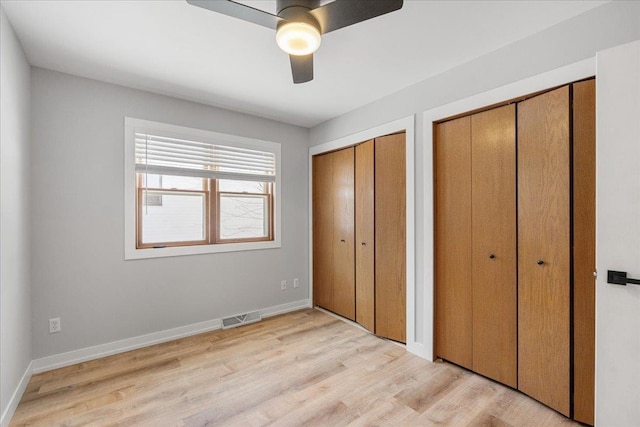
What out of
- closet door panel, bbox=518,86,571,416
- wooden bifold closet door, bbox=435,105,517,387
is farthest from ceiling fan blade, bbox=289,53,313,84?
closet door panel, bbox=518,86,571,416

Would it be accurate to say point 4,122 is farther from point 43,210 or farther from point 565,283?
point 565,283

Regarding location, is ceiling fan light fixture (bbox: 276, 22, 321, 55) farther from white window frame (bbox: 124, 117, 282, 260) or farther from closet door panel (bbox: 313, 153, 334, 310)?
closet door panel (bbox: 313, 153, 334, 310)

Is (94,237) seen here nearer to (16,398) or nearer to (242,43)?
(16,398)

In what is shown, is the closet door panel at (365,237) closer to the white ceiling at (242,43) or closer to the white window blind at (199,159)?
the white ceiling at (242,43)

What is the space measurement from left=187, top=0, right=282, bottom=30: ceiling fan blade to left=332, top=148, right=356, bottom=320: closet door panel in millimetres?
2081

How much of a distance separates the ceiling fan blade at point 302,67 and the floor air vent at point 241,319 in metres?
2.70

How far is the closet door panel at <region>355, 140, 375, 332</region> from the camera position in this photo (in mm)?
3195

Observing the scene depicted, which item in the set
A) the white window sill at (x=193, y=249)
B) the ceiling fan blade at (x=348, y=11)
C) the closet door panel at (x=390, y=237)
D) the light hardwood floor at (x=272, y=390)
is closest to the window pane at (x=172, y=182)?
the white window sill at (x=193, y=249)

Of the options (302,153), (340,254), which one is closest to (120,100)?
(302,153)

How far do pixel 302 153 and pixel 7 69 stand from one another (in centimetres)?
284

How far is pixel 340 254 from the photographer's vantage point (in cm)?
368

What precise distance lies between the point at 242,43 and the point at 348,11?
101 centimetres

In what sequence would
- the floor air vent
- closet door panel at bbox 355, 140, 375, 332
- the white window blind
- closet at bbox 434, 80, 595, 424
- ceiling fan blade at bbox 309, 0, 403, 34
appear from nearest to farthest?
ceiling fan blade at bbox 309, 0, 403, 34 → closet at bbox 434, 80, 595, 424 → the white window blind → closet door panel at bbox 355, 140, 375, 332 → the floor air vent

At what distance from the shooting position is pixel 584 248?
1784mm
